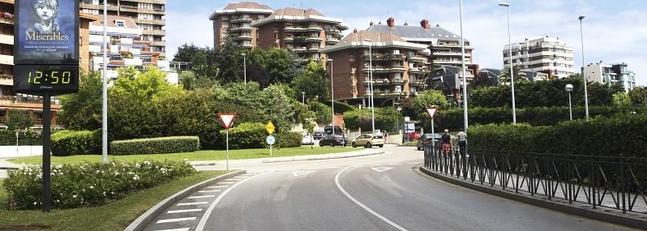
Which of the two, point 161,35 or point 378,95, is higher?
point 161,35

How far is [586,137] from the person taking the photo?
56.7ft

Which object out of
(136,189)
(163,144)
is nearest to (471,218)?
(136,189)

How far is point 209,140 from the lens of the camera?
54031 mm

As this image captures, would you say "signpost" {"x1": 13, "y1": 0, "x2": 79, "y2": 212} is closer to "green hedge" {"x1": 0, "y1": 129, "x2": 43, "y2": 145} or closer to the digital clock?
the digital clock

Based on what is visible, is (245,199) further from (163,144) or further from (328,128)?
(328,128)

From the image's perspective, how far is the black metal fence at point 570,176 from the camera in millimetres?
11836

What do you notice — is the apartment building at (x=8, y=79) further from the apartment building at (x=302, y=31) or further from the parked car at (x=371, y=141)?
the apartment building at (x=302, y=31)

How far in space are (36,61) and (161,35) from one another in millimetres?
147180

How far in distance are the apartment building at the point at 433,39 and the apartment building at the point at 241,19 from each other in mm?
33328

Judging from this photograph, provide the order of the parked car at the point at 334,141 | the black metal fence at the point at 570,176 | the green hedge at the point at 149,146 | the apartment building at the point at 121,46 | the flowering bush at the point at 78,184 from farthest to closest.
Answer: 1. the apartment building at the point at 121,46
2. the parked car at the point at 334,141
3. the green hedge at the point at 149,146
4. the flowering bush at the point at 78,184
5. the black metal fence at the point at 570,176

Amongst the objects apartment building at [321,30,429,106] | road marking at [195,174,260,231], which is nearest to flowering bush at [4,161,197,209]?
road marking at [195,174,260,231]

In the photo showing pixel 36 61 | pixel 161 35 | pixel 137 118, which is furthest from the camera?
pixel 161 35

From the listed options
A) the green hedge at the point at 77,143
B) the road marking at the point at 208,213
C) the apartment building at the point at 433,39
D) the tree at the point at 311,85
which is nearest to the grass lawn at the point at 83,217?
the road marking at the point at 208,213

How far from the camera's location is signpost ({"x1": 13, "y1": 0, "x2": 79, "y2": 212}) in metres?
13.7
